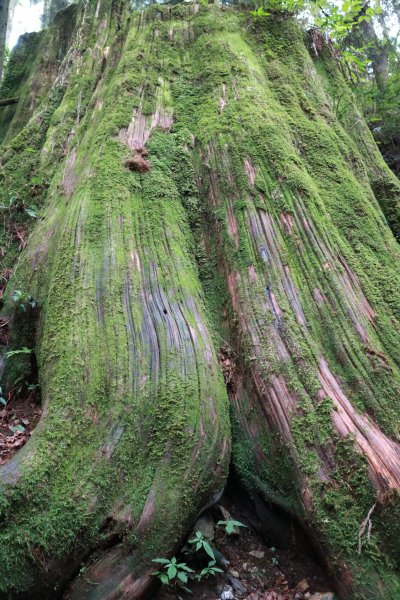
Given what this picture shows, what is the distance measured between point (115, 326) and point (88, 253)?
0.78 meters

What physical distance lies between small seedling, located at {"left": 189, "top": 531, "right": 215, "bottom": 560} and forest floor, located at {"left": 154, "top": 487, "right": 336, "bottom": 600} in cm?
6

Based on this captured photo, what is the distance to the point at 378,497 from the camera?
251 cm

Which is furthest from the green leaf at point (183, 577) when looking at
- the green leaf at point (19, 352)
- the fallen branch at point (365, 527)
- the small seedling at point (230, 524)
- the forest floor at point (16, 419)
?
the green leaf at point (19, 352)

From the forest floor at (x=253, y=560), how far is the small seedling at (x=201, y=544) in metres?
0.06

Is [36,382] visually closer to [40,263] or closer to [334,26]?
[40,263]

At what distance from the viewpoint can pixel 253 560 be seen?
2.75 metres

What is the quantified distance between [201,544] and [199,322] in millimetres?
1520

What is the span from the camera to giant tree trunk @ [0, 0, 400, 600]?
247cm

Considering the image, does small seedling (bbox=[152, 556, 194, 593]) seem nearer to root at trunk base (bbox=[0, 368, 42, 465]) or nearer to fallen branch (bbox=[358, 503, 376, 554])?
fallen branch (bbox=[358, 503, 376, 554])

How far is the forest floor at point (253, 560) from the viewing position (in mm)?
2527

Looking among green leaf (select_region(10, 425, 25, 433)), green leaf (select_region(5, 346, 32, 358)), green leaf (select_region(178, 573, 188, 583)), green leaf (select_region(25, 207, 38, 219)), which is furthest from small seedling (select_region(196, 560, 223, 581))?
green leaf (select_region(25, 207, 38, 219))

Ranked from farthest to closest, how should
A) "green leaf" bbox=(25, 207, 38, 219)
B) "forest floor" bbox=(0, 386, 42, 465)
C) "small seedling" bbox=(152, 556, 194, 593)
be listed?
"green leaf" bbox=(25, 207, 38, 219)
"forest floor" bbox=(0, 386, 42, 465)
"small seedling" bbox=(152, 556, 194, 593)

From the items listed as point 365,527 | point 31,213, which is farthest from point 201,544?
point 31,213

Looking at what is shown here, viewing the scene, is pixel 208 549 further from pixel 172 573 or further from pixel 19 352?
pixel 19 352
